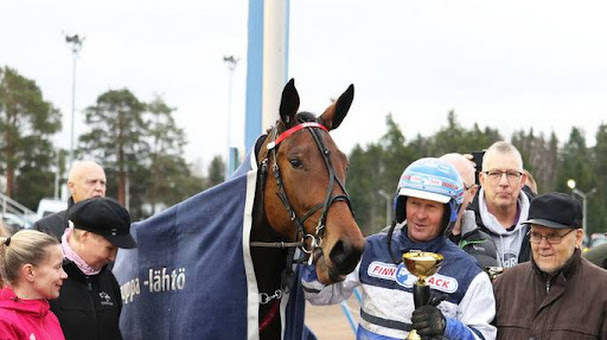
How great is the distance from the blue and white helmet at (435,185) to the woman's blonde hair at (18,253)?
1.50m

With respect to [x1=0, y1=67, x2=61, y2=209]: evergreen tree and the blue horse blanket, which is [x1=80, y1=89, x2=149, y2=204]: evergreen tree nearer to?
[x1=0, y1=67, x2=61, y2=209]: evergreen tree

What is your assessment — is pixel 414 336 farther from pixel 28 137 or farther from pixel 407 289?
pixel 28 137

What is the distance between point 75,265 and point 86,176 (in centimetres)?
249

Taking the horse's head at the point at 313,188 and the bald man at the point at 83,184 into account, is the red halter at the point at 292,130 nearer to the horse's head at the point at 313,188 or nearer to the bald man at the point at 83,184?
the horse's head at the point at 313,188

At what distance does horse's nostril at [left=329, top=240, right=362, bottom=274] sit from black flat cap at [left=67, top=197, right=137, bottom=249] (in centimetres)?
104

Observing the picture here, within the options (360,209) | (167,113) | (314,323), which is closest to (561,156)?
(360,209)

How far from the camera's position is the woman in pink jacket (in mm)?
3070

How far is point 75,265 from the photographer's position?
11.5ft

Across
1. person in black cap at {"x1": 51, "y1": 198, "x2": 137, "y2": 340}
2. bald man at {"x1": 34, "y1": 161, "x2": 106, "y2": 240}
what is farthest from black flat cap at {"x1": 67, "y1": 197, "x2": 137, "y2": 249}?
bald man at {"x1": 34, "y1": 161, "x2": 106, "y2": 240}

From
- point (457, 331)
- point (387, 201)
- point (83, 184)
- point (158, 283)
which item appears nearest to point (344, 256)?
point (457, 331)

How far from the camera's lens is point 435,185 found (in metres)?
3.01

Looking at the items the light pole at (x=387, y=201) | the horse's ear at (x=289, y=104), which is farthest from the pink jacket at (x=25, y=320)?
the light pole at (x=387, y=201)

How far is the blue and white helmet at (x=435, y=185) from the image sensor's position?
3.00 m

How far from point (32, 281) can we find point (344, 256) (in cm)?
127
